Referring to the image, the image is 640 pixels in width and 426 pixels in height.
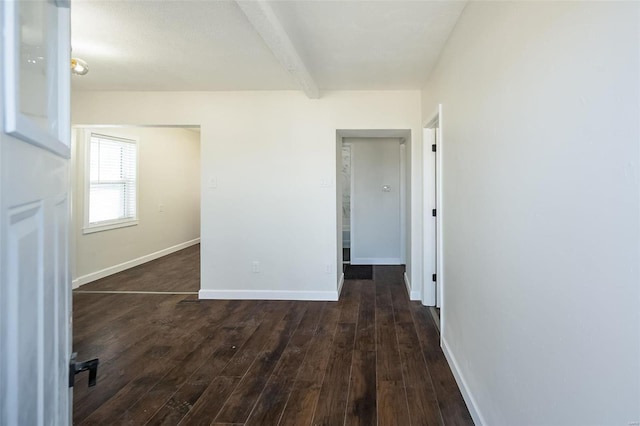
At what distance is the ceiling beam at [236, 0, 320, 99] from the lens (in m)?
1.88

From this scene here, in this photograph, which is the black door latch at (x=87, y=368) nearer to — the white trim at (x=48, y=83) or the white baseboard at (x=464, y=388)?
the white trim at (x=48, y=83)

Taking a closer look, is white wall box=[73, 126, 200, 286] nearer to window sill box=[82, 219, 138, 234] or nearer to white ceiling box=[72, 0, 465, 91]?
window sill box=[82, 219, 138, 234]

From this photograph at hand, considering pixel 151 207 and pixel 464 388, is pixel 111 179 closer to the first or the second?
pixel 151 207

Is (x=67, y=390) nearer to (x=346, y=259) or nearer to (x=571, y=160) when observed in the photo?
(x=571, y=160)

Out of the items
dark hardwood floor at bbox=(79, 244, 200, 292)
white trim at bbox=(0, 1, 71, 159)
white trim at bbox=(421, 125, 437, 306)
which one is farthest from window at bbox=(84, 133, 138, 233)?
white trim at bbox=(0, 1, 71, 159)

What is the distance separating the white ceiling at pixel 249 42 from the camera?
207cm

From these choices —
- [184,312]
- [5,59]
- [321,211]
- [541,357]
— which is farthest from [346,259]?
[5,59]

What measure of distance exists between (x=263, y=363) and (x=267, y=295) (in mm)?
1475

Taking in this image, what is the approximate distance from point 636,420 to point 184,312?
3.54 meters

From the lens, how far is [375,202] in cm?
564

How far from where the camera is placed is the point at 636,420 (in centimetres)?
73

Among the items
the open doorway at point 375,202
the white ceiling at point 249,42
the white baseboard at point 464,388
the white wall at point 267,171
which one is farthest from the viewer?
the open doorway at point 375,202

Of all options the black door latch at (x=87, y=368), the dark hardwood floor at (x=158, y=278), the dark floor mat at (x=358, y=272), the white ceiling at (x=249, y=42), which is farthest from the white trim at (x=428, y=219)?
the black door latch at (x=87, y=368)

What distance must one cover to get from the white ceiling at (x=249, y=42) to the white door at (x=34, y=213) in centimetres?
163
